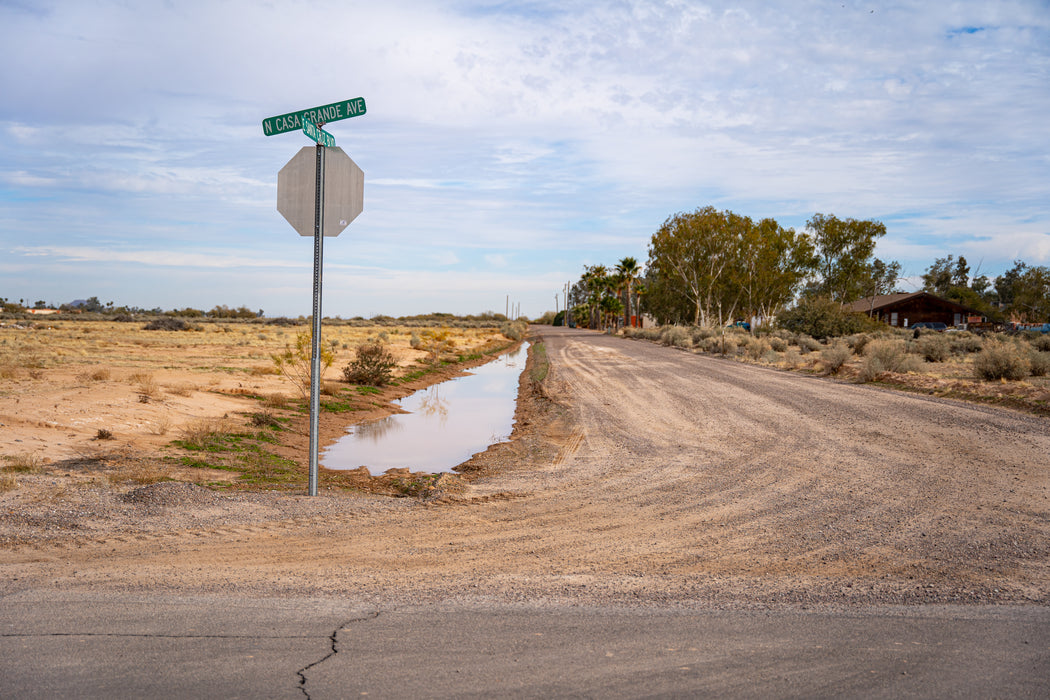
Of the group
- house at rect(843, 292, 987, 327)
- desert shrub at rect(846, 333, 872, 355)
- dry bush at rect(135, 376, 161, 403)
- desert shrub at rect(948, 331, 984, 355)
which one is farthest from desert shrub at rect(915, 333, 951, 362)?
house at rect(843, 292, 987, 327)

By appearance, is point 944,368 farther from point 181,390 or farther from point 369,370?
point 181,390

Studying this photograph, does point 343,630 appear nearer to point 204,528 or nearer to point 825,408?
point 204,528

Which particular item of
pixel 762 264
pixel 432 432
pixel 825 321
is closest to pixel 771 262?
pixel 762 264

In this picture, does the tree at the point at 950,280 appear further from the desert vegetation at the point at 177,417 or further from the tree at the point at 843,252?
the desert vegetation at the point at 177,417

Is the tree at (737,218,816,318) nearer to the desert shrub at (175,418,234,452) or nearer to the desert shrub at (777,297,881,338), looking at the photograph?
the desert shrub at (777,297,881,338)

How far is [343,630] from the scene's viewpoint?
4395mm

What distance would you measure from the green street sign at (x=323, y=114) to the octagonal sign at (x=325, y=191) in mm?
326

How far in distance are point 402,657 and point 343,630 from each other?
0.55 meters

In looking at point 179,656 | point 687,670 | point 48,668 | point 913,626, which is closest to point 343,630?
point 179,656

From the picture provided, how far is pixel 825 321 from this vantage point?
54.6 m

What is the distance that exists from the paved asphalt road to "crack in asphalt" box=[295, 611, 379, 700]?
0.01m

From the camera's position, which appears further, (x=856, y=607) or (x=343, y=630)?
(x=856, y=607)

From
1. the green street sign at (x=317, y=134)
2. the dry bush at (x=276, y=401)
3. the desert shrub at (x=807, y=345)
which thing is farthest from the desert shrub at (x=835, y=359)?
the green street sign at (x=317, y=134)

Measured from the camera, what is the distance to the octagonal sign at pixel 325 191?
7.77 metres
